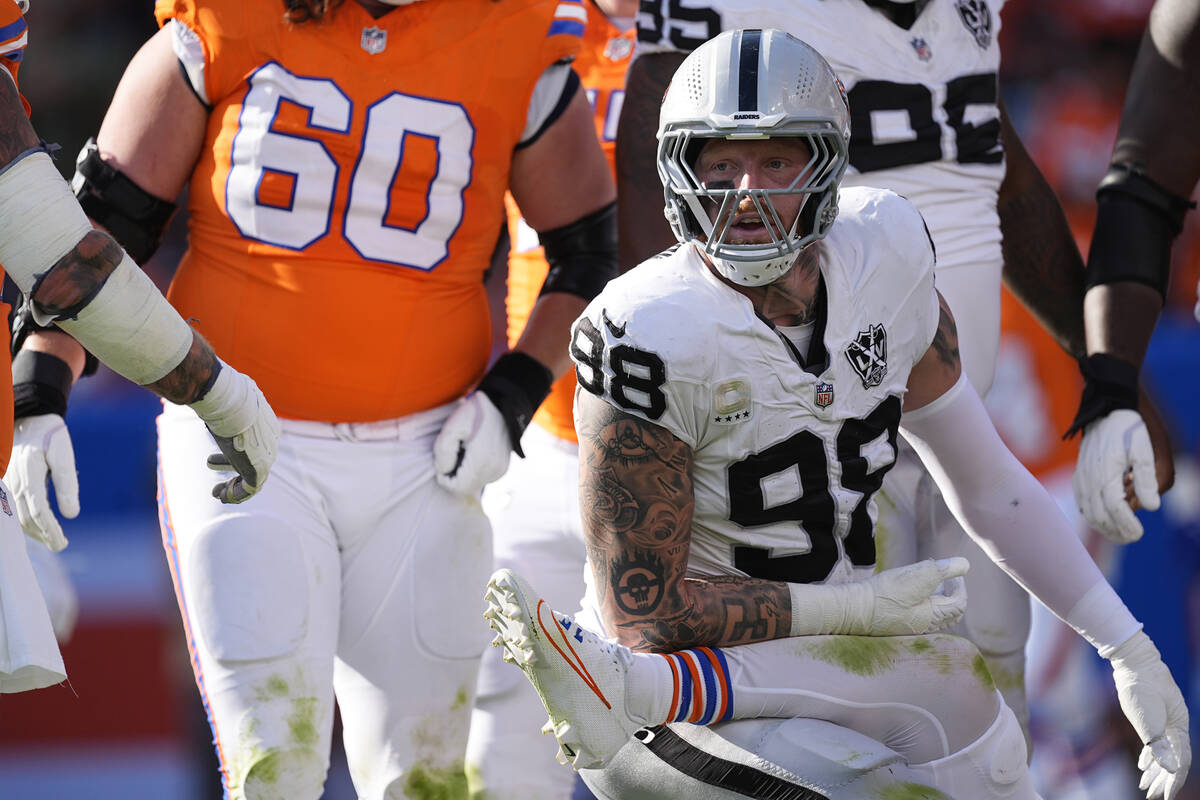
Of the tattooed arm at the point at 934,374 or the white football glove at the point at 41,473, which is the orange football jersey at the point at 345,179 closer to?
the white football glove at the point at 41,473

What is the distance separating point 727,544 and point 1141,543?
8.00ft

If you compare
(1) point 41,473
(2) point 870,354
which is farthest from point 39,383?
(2) point 870,354

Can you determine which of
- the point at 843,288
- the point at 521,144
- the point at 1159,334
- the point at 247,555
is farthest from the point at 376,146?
the point at 1159,334

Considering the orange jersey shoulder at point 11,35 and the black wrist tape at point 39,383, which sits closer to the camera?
the orange jersey shoulder at point 11,35

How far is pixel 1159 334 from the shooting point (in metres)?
4.71

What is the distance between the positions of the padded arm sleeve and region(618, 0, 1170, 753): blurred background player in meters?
0.47

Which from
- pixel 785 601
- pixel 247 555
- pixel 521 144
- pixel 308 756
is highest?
pixel 521 144

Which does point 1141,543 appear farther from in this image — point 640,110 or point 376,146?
point 376,146

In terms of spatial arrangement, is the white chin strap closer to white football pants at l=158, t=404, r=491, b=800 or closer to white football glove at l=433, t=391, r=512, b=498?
white football glove at l=433, t=391, r=512, b=498

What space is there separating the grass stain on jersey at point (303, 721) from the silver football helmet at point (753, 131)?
1.07 meters

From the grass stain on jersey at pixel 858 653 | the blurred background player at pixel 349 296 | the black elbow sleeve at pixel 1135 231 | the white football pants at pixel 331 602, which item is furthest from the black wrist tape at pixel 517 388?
the black elbow sleeve at pixel 1135 231

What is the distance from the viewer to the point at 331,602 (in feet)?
10.0

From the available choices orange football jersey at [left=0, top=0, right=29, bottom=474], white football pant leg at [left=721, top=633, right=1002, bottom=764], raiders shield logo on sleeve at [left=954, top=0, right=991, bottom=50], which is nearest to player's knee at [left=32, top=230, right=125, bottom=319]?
orange football jersey at [left=0, top=0, right=29, bottom=474]

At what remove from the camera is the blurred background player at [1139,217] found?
11.1ft
